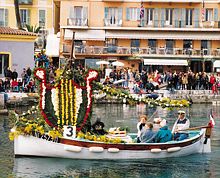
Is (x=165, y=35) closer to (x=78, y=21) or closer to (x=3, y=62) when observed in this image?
(x=78, y=21)

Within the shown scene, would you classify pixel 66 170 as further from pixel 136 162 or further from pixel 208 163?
pixel 208 163

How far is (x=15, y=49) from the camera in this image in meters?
48.5

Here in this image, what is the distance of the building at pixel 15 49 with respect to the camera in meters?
48.1

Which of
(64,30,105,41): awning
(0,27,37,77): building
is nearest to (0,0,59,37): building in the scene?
(64,30,105,41): awning

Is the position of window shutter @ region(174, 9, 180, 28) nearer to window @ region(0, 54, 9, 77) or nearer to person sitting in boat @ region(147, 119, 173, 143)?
window @ region(0, 54, 9, 77)

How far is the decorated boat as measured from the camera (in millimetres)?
23969

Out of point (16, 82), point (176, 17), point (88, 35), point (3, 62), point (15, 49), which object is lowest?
point (16, 82)

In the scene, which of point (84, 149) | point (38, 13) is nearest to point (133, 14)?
point (38, 13)

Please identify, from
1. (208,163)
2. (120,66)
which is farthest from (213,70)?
(208,163)

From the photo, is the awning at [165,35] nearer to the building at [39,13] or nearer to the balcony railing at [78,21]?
the balcony railing at [78,21]

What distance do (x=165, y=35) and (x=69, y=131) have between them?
49.3 m

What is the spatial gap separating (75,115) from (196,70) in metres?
48.9

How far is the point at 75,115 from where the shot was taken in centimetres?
2516

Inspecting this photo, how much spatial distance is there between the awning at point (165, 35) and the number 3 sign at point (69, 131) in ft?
158
